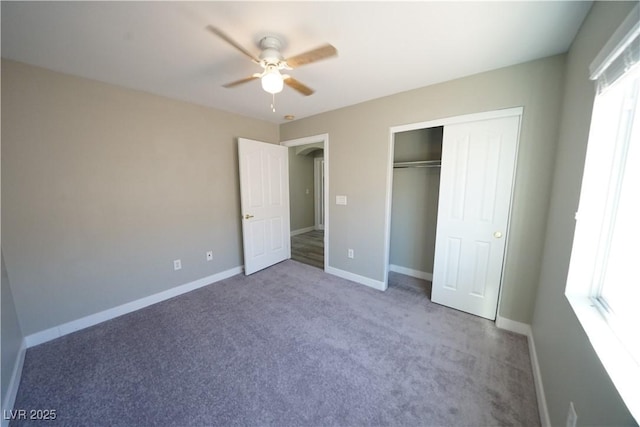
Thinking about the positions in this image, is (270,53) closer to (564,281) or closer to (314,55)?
(314,55)

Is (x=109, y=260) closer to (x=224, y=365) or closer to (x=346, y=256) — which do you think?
Result: (x=224, y=365)

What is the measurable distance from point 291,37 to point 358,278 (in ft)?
9.03

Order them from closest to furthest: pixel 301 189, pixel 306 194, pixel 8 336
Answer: pixel 8 336, pixel 301 189, pixel 306 194

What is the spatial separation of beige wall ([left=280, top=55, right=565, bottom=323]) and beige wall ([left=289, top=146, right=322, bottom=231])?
7.99 feet

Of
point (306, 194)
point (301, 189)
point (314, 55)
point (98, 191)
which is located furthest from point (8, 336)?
point (306, 194)

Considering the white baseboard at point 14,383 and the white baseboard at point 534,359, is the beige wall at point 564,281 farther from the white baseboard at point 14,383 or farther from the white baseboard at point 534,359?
the white baseboard at point 14,383

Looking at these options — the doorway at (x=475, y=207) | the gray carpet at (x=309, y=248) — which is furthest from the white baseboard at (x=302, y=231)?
the doorway at (x=475, y=207)

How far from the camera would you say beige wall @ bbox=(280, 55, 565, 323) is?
1859 mm

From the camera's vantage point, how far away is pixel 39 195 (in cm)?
193

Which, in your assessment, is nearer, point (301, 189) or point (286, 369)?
point (286, 369)

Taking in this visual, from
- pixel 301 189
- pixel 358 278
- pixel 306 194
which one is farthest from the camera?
pixel 306 194

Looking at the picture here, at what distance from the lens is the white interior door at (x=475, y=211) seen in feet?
6.81

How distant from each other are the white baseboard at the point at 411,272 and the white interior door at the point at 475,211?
67cm

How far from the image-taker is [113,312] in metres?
2.36
